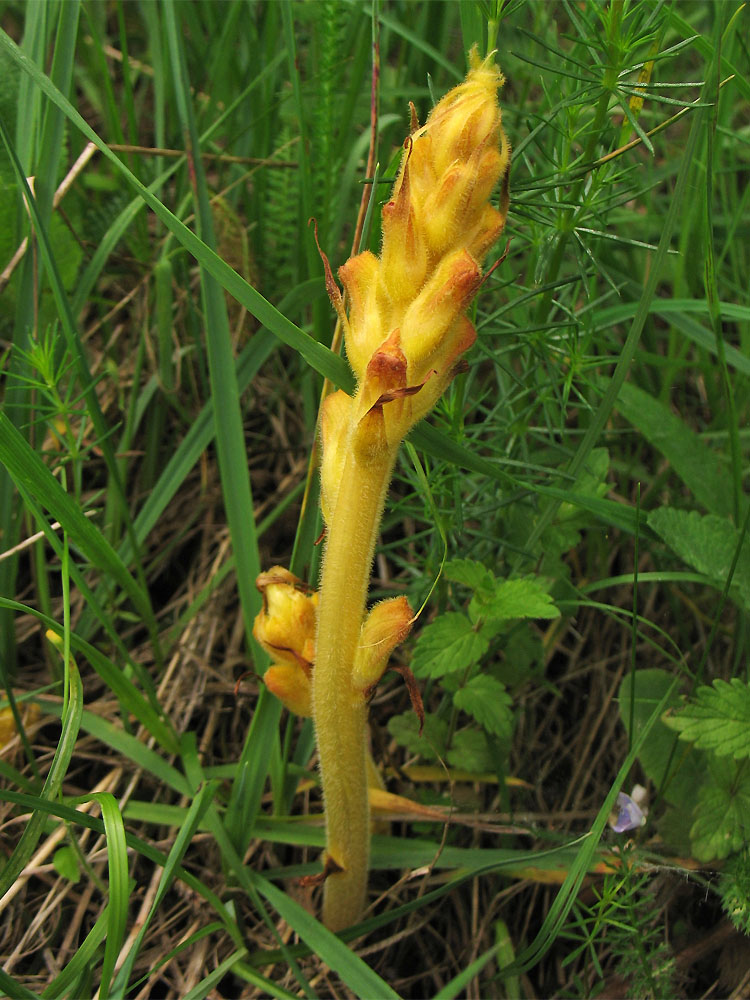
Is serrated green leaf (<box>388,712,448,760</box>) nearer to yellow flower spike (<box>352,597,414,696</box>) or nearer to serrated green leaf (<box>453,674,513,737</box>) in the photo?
serrated green leaf (<box>453,674,513,737</box>)

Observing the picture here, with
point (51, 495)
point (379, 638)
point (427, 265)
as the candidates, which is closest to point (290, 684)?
point (379, 638)

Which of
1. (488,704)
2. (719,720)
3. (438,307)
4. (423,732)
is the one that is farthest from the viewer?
(423,732)

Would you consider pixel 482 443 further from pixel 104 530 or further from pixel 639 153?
pixel 639 153

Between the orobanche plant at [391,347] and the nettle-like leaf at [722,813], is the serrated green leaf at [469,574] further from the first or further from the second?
the nettle-like leaf at [722,813]

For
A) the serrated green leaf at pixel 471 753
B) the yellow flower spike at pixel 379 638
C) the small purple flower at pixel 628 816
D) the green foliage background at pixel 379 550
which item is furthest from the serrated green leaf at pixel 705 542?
the yellow flower spike at pixel 379 638

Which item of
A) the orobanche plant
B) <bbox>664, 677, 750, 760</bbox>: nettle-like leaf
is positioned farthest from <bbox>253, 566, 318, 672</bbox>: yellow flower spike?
<bbox>664, 677, 750, 760</bbox>: nettle-like leaf

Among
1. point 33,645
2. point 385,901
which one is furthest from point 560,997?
point 33,645

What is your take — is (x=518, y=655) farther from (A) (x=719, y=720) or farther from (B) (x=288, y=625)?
(B) (x=288, y=625)
